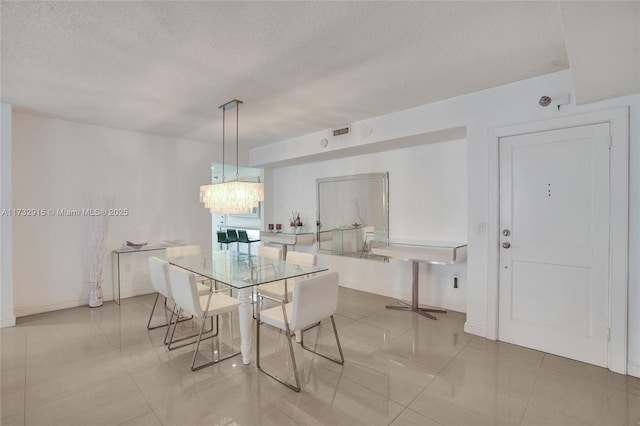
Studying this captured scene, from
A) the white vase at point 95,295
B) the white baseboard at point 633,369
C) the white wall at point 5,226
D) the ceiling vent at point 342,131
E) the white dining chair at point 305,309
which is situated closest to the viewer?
the white dining chair at point 305,309

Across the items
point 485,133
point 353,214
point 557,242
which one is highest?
point 485,133

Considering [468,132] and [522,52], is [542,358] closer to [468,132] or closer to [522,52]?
[468,132]

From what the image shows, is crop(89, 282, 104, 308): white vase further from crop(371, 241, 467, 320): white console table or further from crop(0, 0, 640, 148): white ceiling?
crop(371, 241, 467, 320): white console table

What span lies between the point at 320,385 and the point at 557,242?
2390 mm

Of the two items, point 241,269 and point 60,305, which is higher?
point 241,269

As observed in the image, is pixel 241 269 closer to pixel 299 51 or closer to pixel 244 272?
pixel 244 272

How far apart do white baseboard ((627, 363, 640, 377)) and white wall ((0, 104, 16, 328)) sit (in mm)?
5923

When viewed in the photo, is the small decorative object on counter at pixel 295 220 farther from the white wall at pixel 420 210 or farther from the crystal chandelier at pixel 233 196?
the crystal chandelier at pixel 233 196

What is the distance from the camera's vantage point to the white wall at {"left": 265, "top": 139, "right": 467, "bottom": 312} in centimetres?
380

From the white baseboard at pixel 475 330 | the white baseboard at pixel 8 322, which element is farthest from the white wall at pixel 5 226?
the white baseboard at pixel 475 330

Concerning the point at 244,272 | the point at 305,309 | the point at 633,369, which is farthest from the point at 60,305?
the point at 633,369

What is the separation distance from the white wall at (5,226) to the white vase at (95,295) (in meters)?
0.78

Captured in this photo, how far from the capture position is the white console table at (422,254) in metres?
3.41

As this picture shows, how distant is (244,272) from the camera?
2.85m
